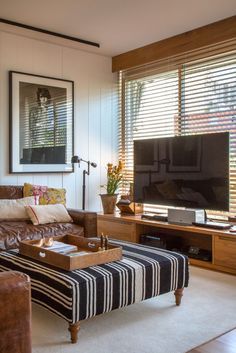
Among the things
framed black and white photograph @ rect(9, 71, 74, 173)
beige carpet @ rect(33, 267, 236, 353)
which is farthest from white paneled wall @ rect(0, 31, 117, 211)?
beige carpet @ rect(33, 267, 236, 353)

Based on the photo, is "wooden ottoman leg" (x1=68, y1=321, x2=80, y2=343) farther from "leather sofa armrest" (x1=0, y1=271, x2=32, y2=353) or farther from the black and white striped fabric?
"leather sofa armrest" (x1=0, y1=271, x2=32, y2=353)

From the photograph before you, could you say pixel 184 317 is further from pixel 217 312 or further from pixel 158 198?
pixel 158 198

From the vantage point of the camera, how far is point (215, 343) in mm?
1377

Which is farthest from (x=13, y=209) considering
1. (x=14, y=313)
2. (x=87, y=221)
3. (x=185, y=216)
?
(x=14, y=313)

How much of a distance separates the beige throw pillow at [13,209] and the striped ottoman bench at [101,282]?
1.08 metres

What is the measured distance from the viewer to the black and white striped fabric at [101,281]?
211cm

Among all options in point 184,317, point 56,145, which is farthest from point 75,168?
point 184,317

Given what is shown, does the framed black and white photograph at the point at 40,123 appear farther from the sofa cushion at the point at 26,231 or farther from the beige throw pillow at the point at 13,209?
the sofa cushion at the point at 26,231

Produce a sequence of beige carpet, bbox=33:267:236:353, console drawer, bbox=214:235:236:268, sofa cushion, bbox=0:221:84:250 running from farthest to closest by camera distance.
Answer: console drawer, bbox=214:235:236:268, sofa cushion, bbox=0:221:84:250, beige carpet, bbox=33:267:236:353

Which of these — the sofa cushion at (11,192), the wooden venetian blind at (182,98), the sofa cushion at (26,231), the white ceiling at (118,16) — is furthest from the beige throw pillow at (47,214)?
the white ceiling at (118,16)

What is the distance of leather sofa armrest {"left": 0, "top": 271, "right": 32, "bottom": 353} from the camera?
134 cm

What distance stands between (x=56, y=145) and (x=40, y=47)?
1.18 metres

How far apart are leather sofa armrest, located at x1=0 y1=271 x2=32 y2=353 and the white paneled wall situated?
10.4 feet

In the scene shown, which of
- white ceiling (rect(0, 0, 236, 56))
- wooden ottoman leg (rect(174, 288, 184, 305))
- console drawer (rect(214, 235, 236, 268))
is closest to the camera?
wooden ottoman leg (rect(174, 288, 184, 305))
